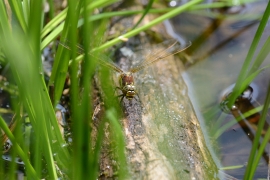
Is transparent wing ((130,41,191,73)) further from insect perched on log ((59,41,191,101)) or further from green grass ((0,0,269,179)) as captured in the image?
green grass ((0,0,269,179))

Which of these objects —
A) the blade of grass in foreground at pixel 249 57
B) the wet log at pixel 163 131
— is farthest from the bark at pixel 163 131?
the blade of grass in foreground at pixel 249 57

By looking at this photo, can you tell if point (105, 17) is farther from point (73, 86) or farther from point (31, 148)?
point (73, 86)

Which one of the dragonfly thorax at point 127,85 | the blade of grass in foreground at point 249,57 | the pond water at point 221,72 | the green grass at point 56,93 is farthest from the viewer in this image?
the pond water at point 221,72

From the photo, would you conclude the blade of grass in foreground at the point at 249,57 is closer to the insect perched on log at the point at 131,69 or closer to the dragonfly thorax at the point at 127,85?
the insect perched on log at the point at 131,69

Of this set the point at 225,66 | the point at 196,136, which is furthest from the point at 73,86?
the point at 225,66

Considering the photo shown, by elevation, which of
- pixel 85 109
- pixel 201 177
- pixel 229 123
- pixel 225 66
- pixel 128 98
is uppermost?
pixel 225 66
